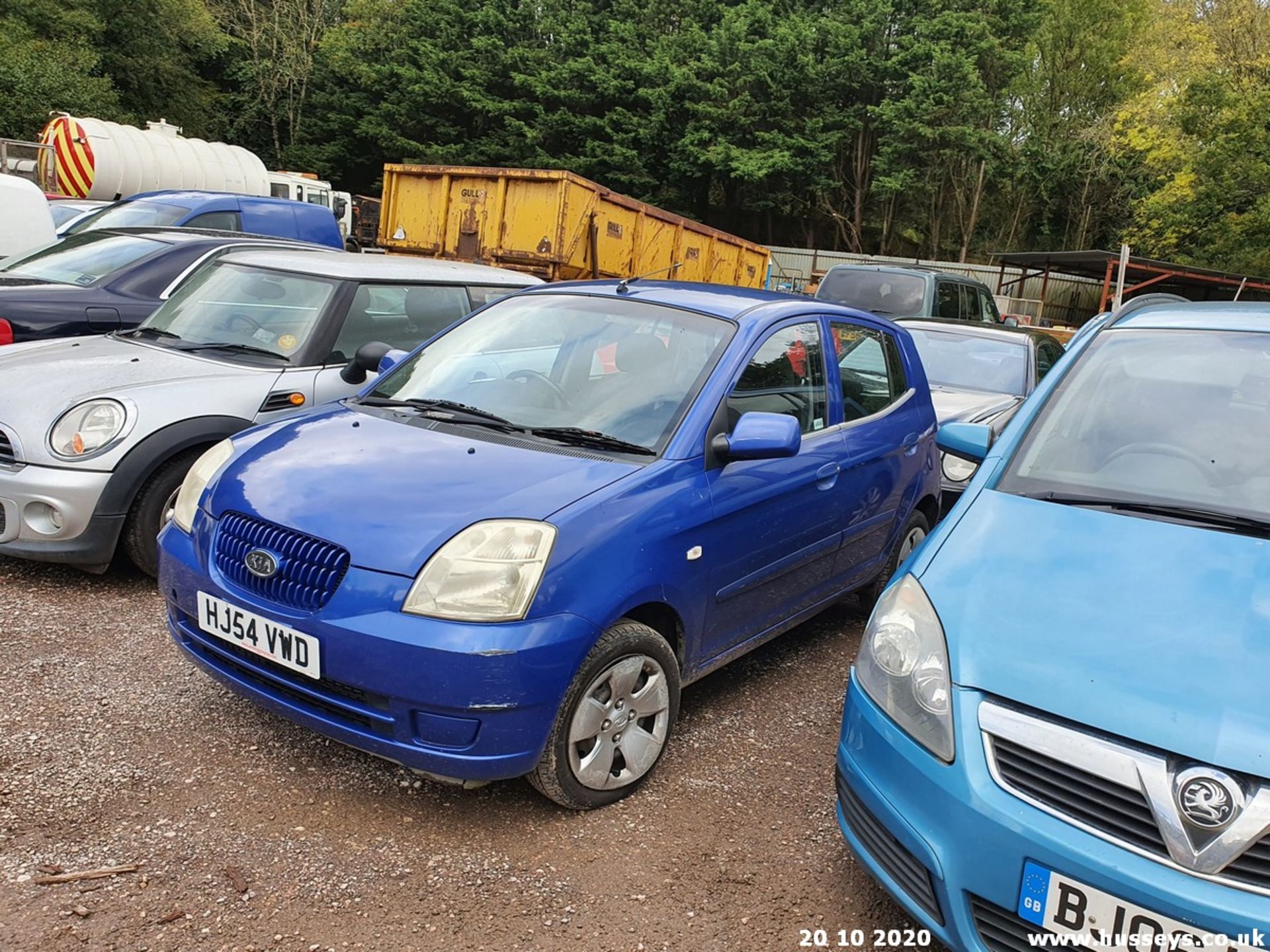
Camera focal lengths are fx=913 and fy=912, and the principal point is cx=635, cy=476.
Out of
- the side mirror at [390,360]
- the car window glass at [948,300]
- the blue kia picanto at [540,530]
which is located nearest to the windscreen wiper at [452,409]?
the blue kia picanto at [540,530]

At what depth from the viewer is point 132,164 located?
1736cm

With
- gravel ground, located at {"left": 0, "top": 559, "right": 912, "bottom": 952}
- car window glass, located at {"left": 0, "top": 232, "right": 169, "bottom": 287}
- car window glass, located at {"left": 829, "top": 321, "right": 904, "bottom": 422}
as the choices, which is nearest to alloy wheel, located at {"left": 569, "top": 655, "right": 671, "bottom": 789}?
gravel ground, located at {"left": 0, "top": 559, "right": 912, "bottom": 952}

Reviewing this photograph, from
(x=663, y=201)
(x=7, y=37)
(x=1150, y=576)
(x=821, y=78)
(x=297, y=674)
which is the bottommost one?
(x=297, y=674)

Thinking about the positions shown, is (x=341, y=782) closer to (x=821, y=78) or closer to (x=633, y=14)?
(x=821, y=78)

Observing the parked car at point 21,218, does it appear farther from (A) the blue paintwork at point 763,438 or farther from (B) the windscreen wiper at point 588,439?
(A) the blue paintwork at point 763,438

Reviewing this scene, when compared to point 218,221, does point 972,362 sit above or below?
below

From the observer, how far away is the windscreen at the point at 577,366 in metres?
3.27

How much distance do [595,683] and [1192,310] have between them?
2.50m

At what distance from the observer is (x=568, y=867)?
8.54 feet

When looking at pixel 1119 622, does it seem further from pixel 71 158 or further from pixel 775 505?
pixel 71 158

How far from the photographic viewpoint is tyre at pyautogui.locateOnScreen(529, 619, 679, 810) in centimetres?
268

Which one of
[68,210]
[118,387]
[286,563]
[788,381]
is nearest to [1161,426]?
[788,381]

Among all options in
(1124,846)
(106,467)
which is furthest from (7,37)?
(1124,846)

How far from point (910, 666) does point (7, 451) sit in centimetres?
384
